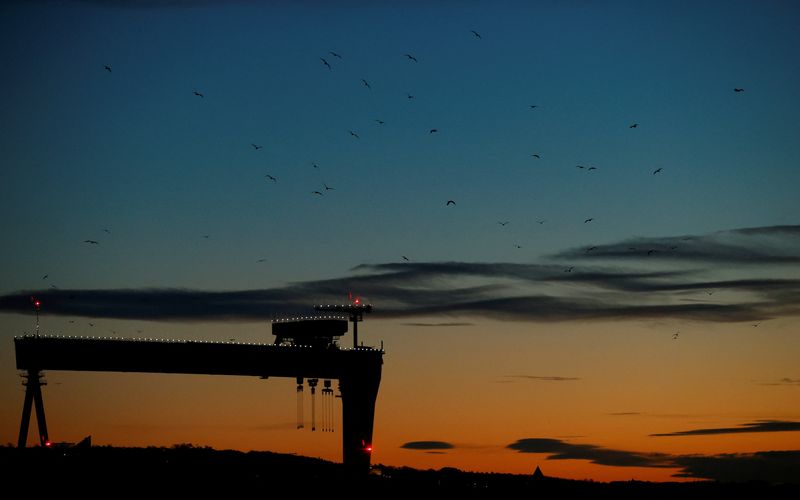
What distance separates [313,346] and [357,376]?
7.94m

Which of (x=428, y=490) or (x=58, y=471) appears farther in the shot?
(x=428, y=490)

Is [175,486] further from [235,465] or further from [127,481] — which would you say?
[235,465]

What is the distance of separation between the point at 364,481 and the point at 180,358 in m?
34.0

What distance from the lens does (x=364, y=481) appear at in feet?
542

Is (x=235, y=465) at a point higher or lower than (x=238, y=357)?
lower

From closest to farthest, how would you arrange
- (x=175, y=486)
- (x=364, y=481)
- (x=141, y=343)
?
(x=175, y=486)
(x=364, y=481)
(x=141, y=343)

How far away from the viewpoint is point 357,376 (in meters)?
188

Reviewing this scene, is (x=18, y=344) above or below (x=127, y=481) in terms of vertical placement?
above

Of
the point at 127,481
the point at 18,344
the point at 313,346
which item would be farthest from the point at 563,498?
the point at 18,344

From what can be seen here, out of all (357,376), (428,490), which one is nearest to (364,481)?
(428,490)

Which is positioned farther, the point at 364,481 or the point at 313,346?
the point at 313,346

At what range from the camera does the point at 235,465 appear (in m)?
185

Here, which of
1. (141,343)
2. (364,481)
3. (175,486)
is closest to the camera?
(175,486)

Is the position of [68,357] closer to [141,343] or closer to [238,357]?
[141,343]
